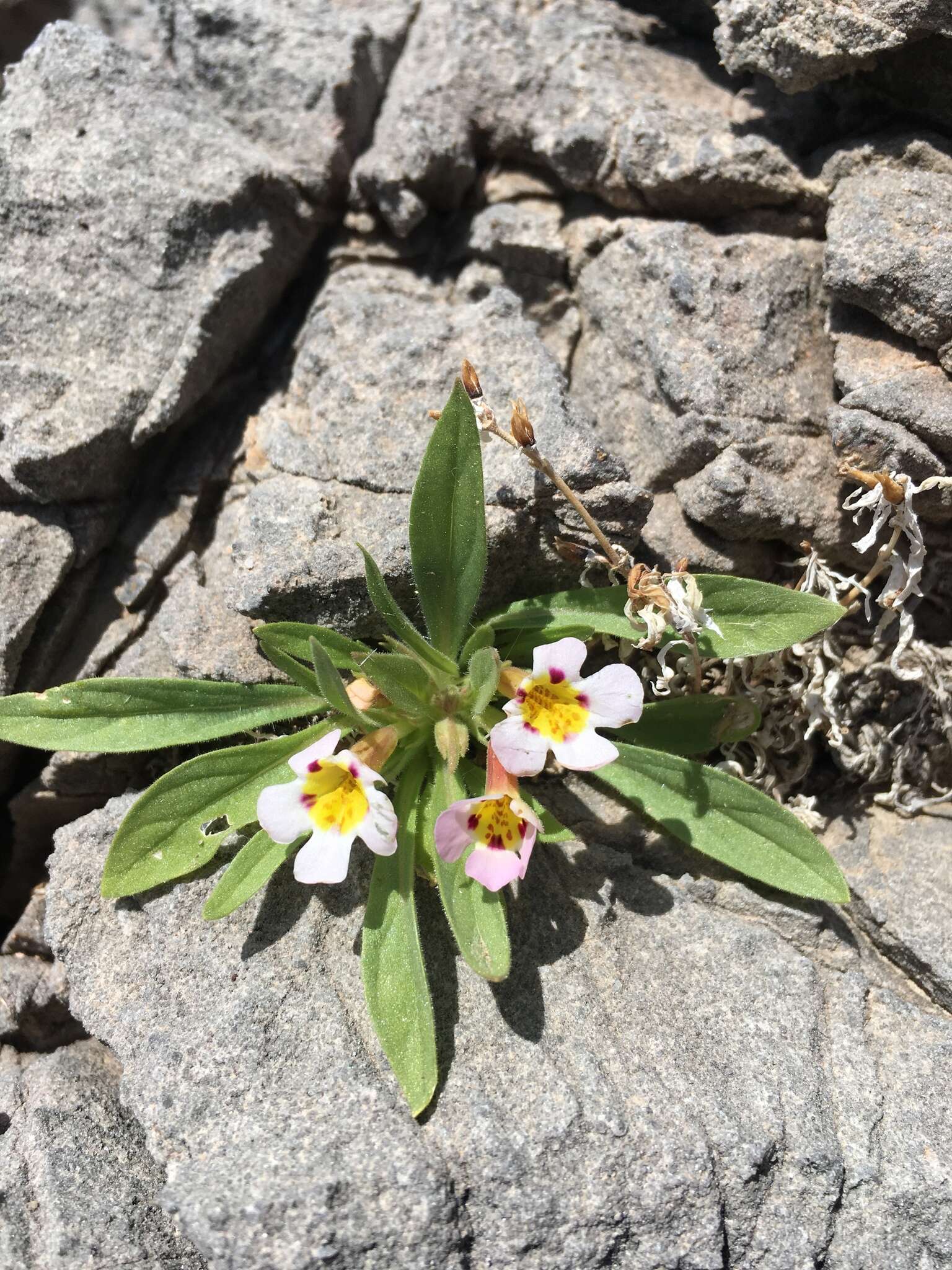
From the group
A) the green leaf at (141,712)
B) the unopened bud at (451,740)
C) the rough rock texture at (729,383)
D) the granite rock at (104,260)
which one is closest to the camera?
the unopened bud at (451,740)

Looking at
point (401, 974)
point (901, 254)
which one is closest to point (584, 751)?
point (401, 974)

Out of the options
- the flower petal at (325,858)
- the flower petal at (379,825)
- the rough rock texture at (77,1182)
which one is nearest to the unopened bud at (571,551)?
the flower petal at (379,825)

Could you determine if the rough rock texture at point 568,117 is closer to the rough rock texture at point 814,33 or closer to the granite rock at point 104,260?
the rough rock texture at point 814,33

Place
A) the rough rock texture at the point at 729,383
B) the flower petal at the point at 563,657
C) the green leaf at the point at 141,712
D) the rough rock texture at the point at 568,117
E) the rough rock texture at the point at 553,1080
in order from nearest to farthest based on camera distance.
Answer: the rough rock texture at the point at 553,1080, the flower petal at the point at 563,657, the green leaf at the point at 141,712, the rough rock texture at the point at 729,383, the rough rock texture at the point at 568,117

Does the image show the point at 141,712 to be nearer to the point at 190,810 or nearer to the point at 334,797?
the point at 190,810

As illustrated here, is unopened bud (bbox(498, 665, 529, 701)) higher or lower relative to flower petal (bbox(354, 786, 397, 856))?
higher

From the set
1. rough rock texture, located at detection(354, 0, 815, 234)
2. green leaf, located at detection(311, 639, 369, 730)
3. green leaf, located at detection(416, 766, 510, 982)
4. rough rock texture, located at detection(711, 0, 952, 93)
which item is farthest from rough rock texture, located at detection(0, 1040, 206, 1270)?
rough rock texture, located at detection(711, 0, 952, 93)

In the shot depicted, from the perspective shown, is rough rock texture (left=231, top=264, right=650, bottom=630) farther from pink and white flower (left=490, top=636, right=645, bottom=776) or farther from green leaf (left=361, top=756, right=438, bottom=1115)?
green leaf (left=361, top=756, right=438, bottom=1115)

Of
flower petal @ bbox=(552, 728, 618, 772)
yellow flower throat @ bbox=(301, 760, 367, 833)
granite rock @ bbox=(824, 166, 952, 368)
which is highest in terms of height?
granite rock @ bbox=(824, 166, 952, 368)
